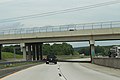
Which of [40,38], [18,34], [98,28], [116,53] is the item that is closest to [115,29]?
[98,28]

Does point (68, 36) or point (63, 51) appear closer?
point (68, 36)

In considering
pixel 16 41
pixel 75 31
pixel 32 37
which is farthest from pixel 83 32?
pixel 16 41

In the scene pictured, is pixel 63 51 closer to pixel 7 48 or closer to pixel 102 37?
pixel 7 48

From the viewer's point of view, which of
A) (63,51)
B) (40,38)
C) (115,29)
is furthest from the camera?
(63,51)

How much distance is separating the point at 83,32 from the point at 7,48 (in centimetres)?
12284

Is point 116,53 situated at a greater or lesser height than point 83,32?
lesser

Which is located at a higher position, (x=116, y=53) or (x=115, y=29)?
(x=115, y=29)

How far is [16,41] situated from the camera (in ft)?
251

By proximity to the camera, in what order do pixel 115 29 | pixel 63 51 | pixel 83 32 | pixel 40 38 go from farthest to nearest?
1. pixel 63 51
2. pixel 40 38
3. pixel 83 32
4. pixel 115 29

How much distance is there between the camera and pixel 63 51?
17888 cm

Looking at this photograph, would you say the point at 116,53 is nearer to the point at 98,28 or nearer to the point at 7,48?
the point at 98,28

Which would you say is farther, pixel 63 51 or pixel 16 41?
pixel 63 51

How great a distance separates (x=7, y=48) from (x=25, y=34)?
366 feet

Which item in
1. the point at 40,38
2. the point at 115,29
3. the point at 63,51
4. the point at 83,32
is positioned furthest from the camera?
the point at 63,51
